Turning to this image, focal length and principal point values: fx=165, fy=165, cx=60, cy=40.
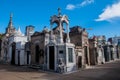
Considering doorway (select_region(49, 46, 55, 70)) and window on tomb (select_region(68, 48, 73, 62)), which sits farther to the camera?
doorway (select_region(49, 46, 55, 70))

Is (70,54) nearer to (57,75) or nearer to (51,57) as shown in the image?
(51,57)

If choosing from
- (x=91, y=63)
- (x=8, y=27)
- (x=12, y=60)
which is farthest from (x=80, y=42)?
(x=8, y=27)

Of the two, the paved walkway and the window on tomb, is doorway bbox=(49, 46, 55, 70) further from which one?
the paved walkway

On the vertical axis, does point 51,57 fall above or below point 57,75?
above

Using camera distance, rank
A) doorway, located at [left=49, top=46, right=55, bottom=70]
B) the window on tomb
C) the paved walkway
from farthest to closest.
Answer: doorway, located at [left=49, top=46, right=55, bottom=70], the window on tomb, the paved walkway

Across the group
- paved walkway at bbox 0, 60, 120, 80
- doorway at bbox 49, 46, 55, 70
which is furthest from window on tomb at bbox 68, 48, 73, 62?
paved walkway at bbox 0, 60, 120, 80

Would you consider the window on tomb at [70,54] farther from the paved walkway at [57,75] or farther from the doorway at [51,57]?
the paved walkway at [57,75]

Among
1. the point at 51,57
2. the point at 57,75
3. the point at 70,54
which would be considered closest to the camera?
the point at 57,75

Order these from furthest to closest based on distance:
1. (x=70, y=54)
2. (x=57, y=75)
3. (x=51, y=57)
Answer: (x=51, y=57), (x=70, y=54), (x=57, y=75)

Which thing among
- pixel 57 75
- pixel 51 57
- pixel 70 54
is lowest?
pixel 57 75

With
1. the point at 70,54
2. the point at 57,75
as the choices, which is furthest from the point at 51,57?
the point at 57,75

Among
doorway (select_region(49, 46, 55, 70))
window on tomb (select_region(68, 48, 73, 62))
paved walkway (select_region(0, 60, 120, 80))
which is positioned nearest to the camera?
paved walkway (select_region(0, 60, 120, 80))

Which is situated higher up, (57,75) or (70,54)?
(70,54)

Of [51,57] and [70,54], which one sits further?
[51,57]
